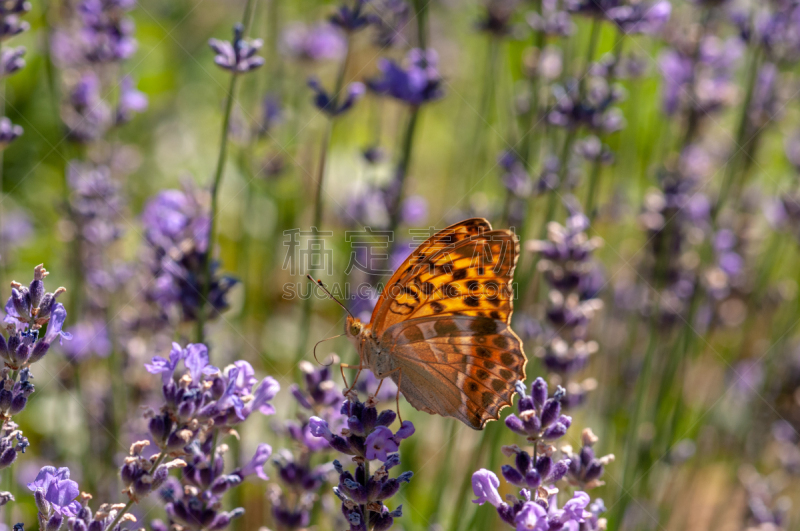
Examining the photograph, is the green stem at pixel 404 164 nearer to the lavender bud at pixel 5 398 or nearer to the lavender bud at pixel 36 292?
the lavender bud at pixel 36 292

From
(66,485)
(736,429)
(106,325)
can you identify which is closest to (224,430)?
(66,485)

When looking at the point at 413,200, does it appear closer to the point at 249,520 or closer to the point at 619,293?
the point at 619,293

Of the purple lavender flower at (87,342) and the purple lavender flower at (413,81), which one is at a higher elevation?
the purple lavender flower at (413,81)

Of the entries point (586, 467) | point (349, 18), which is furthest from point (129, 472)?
point (349, 18)

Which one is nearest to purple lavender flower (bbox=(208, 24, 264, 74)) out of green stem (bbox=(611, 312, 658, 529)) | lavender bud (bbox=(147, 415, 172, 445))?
lavender bud (bbox=(147, 415, 172, 445))

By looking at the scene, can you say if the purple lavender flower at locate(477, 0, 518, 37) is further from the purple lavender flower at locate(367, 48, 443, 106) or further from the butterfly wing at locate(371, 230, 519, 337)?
the butterfly wing at locate(371, 230, 519, 337)

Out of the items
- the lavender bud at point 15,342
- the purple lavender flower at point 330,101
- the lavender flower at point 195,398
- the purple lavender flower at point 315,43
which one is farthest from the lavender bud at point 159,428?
the purple lavender flower at point 315,43
